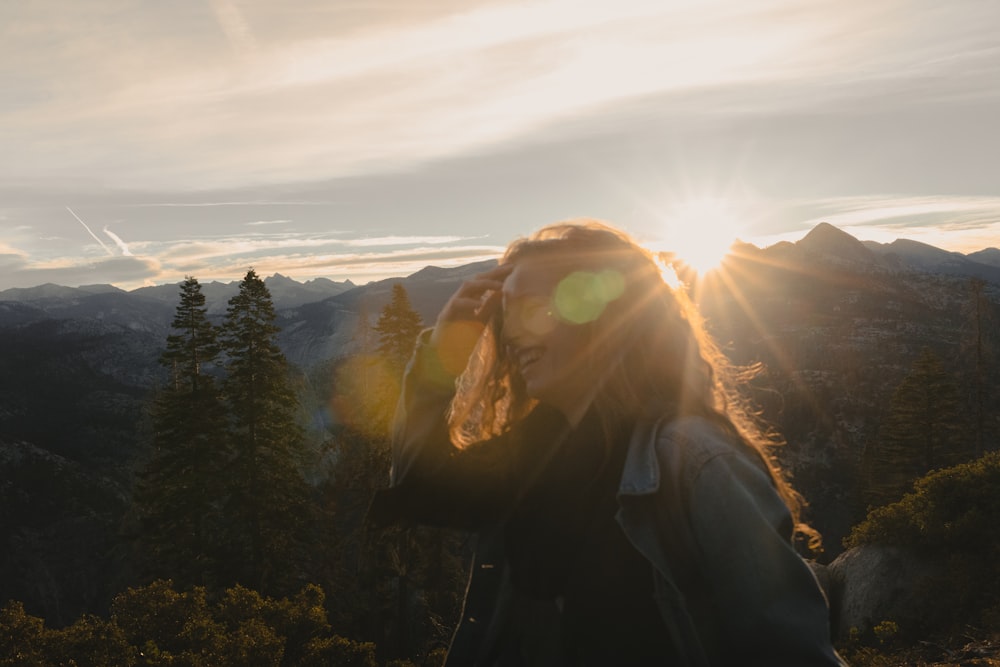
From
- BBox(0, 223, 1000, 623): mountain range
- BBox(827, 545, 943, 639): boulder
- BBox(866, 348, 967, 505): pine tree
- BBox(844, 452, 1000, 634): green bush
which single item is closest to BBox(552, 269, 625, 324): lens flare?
BBox(0, 223, 1000, 623): mountain range

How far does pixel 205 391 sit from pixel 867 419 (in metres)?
56.0

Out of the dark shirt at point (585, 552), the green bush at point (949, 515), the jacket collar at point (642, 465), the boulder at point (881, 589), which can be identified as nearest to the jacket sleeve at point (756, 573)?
the jacket collar at point (642, 465)

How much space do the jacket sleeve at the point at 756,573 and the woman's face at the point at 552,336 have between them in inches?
32.0

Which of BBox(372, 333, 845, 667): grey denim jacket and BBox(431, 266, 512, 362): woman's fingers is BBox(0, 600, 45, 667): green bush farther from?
BBox(372, 333, 845, 667): grey denim jacket

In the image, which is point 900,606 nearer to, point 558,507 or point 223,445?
point 558,507

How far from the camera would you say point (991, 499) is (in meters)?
17.4

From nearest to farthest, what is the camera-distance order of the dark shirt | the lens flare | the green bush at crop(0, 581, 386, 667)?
the dark shirt, the lens flare, the green bush at crop(0, 581, 386, 667)

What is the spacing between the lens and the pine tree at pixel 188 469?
958 inches

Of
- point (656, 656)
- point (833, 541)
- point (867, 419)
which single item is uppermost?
point (656, 656)

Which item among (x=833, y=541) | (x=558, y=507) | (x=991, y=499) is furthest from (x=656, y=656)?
(x=833, y=541)

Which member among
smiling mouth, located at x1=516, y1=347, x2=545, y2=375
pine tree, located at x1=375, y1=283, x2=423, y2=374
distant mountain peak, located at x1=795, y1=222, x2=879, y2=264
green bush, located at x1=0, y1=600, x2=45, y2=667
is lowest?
green bush, located at x1=0, y1=600, x2=45, y2=667

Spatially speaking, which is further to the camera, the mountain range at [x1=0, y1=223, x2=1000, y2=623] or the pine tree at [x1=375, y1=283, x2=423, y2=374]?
Answer: the mountain range at [x1=0, y1=223, x2=1000, y2=623]

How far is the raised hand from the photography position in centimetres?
334

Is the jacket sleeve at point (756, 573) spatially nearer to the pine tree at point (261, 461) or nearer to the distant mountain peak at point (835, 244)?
the pine tree at point (261, 461)
